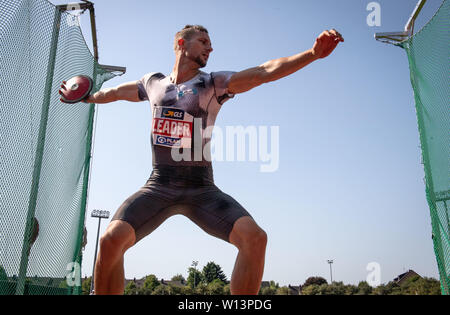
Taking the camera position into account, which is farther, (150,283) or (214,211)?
(150,283)

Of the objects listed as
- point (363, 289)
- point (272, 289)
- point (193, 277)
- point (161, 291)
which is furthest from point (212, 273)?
point (363, 289)

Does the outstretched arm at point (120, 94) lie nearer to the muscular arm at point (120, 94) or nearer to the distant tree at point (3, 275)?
the muscular arm at point (120, 94)

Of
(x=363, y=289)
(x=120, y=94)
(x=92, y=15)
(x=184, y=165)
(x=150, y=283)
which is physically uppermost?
(x=92, y=15)

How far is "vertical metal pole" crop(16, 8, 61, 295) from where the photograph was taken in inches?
136

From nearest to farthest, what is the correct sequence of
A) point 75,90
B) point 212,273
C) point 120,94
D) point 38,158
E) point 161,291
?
point 120,94 < point 75,90 < point 38,158 < point 161,291 < point 212,273

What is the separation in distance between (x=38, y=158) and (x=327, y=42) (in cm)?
305

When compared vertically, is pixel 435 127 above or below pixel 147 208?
above

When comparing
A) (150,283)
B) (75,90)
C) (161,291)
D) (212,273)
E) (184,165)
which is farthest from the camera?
(212,273)

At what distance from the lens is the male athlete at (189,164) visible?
241 cm

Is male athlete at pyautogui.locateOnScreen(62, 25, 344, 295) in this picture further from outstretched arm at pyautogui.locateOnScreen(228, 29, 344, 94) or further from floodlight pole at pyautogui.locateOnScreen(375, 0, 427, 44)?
floodlight pole at pyautogui.locateOnScreen(375, 0, 427, 44)

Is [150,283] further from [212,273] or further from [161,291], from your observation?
[212,273]

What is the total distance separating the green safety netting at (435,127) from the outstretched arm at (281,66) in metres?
2.52

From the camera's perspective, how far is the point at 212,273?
78.1 metres
